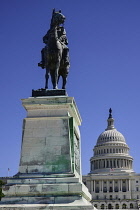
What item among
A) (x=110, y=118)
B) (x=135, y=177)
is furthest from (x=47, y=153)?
(x=110, y=118)

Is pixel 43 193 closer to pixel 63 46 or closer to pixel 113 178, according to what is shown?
pixel 63 46

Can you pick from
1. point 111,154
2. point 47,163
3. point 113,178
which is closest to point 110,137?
point 111,154

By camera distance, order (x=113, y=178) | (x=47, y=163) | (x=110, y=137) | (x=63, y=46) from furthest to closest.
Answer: (x=110, y=137), (x=113, y=178), (x=63, y=46), (x=47, y=163)

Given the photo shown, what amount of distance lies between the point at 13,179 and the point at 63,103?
286cm

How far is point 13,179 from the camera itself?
10.2 m

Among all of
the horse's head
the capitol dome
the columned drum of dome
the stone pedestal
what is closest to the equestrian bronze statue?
the horse's head

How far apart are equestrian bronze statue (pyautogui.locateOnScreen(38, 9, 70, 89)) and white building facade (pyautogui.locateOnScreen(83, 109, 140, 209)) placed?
125471 mm

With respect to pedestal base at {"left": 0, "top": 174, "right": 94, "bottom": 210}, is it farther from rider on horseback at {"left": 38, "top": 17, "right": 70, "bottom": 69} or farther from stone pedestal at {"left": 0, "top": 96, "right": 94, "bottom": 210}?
rider on horseback at {"left": 38, "top": 17, "right": 70, "bottom": 69}

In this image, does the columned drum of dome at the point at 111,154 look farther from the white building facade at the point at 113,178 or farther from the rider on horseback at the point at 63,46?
the rider on horseback at the point at 63,46

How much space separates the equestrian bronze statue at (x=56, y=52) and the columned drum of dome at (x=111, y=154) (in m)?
133

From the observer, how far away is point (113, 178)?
140 m

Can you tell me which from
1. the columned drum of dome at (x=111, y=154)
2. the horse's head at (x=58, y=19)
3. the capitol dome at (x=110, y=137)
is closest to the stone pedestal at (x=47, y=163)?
the horse's head at (x=58, y=19)

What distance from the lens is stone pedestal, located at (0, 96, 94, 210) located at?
31.4 feet

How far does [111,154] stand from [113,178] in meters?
10.2
